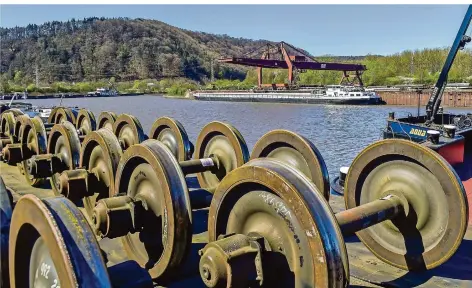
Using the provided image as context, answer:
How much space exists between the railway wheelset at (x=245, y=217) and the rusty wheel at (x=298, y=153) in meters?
0.02

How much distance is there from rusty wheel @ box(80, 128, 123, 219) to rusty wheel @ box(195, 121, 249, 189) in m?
1.70

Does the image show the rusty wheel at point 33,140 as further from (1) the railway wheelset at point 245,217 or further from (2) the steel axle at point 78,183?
(2) the steel axle at point 78,183

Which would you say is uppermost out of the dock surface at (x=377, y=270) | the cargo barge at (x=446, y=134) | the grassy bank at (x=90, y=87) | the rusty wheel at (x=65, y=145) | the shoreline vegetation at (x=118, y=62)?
the shoreline vegetation at (x=118, y=62)

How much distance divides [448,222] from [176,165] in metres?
2.76

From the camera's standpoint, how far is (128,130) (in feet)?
28.6

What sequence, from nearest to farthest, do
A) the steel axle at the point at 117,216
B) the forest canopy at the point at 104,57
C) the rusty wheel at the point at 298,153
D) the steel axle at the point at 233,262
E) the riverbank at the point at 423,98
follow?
the steel axle at the point at 233,262
the steel axle at the point at 117,216
the rusty wheel at the point at 298,153
the riverbank at the point at 423,98
the forest canopy at the point at 104,57

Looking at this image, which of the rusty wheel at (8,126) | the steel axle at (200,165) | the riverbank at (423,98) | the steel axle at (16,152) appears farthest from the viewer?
the riverbank at (423,98)

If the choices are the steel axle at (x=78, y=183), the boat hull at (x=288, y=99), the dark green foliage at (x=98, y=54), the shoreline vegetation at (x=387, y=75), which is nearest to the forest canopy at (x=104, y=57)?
the dark green foliage at (x=98, y=54)

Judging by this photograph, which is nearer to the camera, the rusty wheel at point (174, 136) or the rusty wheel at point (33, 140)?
the rusty wheel at point (174, 136)

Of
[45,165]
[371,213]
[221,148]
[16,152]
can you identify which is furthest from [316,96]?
[371,213]

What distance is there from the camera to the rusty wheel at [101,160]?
5.46 metres

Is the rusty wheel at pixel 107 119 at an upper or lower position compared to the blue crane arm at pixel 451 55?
lower

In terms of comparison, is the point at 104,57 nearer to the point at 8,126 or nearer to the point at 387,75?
the point at 387,75

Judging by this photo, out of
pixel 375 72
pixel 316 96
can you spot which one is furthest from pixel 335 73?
pixel 316 96
